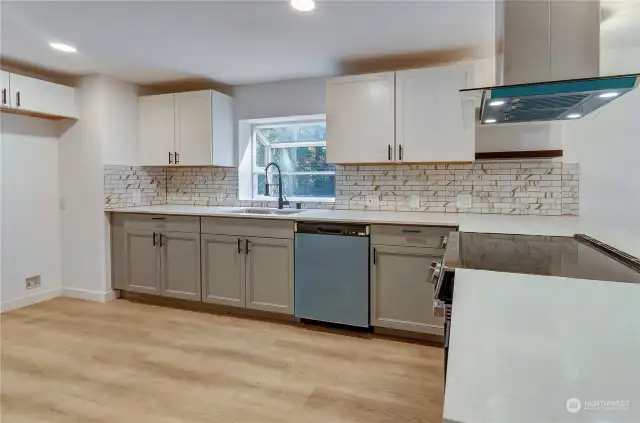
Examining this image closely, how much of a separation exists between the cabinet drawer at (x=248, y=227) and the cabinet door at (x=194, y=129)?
704 mm

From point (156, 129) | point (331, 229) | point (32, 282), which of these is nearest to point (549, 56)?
A: point (331, 229)

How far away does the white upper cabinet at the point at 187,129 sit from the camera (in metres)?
3.73

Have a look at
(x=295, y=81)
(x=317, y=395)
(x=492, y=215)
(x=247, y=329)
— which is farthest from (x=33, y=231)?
(x=492, y=215)

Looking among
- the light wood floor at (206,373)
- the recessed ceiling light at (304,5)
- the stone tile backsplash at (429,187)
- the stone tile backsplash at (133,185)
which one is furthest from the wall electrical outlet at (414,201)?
the stone tile backsplash at (133,185)

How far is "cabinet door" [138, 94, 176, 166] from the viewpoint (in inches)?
153

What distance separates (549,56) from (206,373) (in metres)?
2.42

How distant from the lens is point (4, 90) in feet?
10.2

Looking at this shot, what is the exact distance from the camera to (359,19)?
240cm

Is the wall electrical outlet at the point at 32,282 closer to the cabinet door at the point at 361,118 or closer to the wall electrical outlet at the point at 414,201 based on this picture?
the cabinet door at the point at 361,118

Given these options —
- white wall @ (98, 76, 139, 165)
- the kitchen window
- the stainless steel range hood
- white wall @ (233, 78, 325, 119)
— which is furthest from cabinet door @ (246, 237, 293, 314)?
the stainless steel range hood

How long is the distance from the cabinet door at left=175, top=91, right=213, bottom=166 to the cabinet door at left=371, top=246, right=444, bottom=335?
1.96 m

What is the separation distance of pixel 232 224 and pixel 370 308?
133 centimetres

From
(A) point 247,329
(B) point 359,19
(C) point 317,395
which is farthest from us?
(A) point 247,329

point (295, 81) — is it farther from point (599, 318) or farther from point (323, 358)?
point (599, 318)
